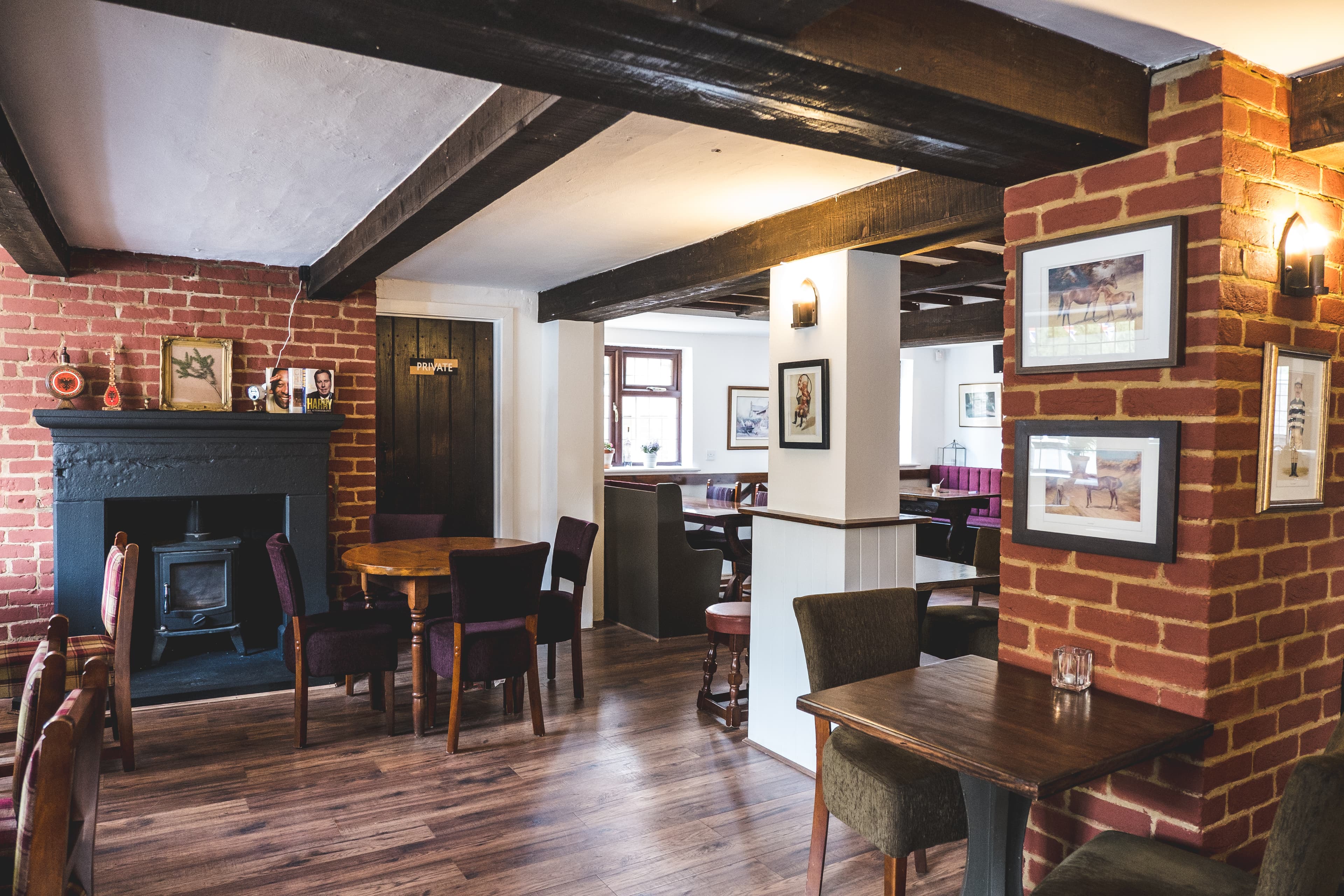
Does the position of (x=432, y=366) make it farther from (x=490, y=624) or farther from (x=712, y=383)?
(x=712, y=383)

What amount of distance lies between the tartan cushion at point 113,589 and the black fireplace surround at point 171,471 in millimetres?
1061

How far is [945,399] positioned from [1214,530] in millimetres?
8924

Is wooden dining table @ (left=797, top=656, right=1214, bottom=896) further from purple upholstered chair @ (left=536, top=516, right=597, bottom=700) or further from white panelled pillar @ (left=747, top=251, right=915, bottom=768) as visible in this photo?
purple upholstered chair @ (left=536, top=516, right=597, bottom=700)

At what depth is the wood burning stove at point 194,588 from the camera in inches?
181

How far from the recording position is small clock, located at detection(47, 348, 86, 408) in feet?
14.3

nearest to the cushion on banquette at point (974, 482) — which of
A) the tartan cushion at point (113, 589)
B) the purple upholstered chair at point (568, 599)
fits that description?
the purple upholstered chair at point (568, 599)

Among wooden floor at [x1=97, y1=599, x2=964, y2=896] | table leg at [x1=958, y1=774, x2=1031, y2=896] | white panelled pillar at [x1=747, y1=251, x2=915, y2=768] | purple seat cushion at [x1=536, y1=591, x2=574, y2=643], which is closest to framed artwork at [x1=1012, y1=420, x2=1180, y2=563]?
table leg at [x1=958, y1=774, x2=1031, y2=896]

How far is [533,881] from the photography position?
8.68 feet

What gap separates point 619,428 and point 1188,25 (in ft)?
24.2

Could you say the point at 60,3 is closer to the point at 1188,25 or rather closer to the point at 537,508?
the point at 1188,25

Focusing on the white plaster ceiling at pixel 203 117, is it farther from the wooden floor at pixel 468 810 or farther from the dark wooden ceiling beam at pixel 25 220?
the wooden floor at pixel 468 810

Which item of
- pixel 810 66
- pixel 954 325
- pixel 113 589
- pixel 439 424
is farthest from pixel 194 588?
pixel 954 325

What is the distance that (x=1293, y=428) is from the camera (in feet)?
6.88

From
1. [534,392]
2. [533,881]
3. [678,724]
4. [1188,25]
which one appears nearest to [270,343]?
[534,392]
